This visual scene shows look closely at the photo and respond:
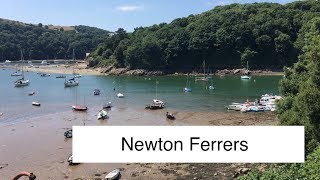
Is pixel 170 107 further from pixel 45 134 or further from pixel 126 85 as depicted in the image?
pixel 126 85

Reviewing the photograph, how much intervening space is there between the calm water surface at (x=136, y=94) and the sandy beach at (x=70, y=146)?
5.53 metres

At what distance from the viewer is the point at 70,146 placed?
4756 cm

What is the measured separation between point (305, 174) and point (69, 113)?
55.1 meters

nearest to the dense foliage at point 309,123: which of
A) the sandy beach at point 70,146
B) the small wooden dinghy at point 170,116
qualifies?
the sandy beach at point 70,146

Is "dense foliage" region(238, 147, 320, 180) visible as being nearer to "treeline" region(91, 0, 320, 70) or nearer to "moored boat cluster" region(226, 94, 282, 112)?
"moored boat cluster" region(226, 94, 282, 112)

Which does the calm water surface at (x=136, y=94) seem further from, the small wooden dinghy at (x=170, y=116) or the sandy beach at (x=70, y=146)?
the small wooden dinghy at (x=170, y=116)

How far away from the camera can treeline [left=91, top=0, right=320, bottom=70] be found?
432 ft

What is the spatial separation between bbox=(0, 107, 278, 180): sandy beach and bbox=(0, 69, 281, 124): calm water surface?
553 centimetres

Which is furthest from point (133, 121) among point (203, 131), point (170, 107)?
point (203, 131)

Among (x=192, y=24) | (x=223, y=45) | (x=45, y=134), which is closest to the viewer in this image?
(x=45, y=134)

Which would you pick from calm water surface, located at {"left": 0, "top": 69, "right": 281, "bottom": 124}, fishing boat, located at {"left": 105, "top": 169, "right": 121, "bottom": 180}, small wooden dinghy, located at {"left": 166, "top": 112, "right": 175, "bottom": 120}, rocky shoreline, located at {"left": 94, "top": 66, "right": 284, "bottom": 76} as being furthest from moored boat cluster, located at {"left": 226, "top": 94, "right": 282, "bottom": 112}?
rocky shoreline, located at {"left": 94, "top": 66, "right": 284, "bottom": 76}

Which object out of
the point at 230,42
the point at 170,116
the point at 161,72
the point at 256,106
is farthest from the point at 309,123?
the point at 230,42

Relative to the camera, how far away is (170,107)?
7281 cm

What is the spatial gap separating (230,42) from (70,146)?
96.9 meters
